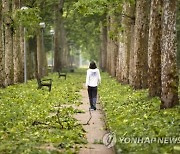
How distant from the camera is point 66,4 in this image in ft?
157

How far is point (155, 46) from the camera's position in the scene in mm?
14758

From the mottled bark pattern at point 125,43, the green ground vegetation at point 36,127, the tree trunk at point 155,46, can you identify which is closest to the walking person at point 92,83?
the green ground vegetation at point 36,127

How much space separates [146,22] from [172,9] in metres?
7.70

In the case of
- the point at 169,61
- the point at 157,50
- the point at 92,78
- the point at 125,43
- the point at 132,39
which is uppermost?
the point at 132,39

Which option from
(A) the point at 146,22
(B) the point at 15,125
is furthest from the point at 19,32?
(B) the point at 15,125

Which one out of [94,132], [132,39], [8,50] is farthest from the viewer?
[8,50]

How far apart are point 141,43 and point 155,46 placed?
16.8 feet

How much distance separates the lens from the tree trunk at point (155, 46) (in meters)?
14.6

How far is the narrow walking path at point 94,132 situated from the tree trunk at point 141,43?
156 inches

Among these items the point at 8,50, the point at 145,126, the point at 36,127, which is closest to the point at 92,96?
the point at 36,127

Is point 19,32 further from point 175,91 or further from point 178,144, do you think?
point 178,144

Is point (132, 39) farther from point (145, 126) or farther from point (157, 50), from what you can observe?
point (145, 126)

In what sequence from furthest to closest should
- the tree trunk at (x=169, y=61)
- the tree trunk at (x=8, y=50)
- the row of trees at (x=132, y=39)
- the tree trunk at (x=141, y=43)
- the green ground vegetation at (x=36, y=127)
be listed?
the tree trunk at (x=8, y=50), the tree trunk at (x=141, y=43), the row of trees at (x=132, y=39), the tree trunk at (x=169, y=61), the green ground vegetation at (x=36, y=127)

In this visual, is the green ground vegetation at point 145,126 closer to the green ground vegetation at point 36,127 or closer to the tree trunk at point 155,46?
the tree trunk at point 155,46
